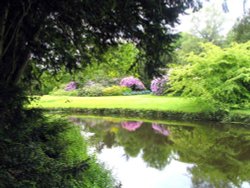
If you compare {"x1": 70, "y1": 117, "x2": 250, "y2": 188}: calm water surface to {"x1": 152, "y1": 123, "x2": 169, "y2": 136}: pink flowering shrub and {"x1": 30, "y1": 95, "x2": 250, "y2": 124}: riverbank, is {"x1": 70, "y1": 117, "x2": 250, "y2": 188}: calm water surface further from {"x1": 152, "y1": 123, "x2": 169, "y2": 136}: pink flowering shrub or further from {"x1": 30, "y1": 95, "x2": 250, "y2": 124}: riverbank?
{"x1": 30, "y1": 95, "x2": 250, "y2": 124}: riverbank

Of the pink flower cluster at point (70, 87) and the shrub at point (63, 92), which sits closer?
the shrub at point (63, 92)

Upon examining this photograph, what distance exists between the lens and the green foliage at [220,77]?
1474 centimetres

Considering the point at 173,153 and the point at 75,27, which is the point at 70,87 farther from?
the point at 75,27

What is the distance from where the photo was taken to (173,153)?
9648mm

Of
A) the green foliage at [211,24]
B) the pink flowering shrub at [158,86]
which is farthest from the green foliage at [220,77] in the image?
the green foliage at [211,24]

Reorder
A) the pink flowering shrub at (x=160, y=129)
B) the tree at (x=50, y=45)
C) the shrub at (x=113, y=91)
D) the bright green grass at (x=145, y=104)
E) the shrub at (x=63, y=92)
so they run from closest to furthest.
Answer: the tree at (x=50, y=45) < the pink flowering shrub at (x=160, y=129) < the bright green grass at (x=145, y=104) < the shrub at (x=113, y=91) < the shrub at (x=63, y=92)

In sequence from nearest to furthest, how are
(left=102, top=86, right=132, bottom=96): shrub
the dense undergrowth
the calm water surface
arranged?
1. the dense undergrowth
2. the calm water surface
3. (left=102, top=86, right=132, bottom=96): shrub

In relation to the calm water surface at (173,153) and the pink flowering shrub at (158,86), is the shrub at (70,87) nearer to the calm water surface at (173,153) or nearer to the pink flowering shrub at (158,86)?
the pink flowering shrub at (158,86)

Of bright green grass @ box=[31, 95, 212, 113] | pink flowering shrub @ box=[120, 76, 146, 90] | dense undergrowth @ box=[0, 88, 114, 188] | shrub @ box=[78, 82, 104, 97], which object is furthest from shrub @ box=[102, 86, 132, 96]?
dense undergrowth @ box=[0, 88, 114, 188]

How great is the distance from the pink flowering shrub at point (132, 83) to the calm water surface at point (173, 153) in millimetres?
12127

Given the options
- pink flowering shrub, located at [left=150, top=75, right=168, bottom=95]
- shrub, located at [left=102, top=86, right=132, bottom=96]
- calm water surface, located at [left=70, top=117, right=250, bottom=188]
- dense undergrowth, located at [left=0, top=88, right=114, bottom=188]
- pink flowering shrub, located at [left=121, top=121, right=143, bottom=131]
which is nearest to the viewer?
dense undergrowth, located at [left=0, top=88, right=114, bottom=188]

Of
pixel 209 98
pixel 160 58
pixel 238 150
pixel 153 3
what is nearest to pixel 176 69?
pixel 209 98

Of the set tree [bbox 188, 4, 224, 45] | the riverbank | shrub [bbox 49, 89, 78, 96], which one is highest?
tree [bbox 188, 4, 224, 45]

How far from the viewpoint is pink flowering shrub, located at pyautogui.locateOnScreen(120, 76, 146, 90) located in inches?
1075
